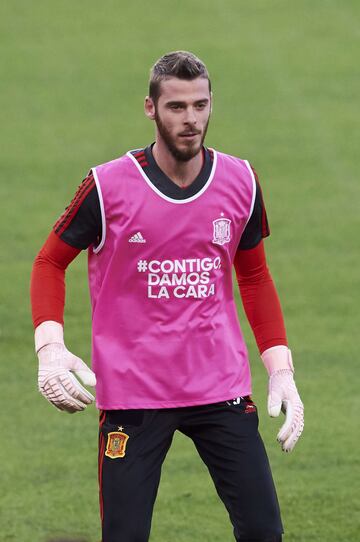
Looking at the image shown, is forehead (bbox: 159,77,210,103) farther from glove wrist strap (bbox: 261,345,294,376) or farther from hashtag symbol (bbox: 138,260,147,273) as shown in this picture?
glove wrist strap (bbox: 261,345,294,376)

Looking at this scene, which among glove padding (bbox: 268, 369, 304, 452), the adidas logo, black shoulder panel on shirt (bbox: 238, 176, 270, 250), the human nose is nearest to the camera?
the human nose

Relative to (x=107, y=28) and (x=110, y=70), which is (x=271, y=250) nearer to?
(x=110, y=70)

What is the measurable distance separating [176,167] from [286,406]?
1.10 meters

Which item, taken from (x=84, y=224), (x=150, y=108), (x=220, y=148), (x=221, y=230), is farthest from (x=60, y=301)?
(x=220, y=148)

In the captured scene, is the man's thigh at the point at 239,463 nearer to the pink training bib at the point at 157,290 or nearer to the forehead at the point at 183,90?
the pink training bib at the point at 157,290

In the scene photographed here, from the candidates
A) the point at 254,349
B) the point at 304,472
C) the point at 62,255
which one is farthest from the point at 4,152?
the point at 62,255

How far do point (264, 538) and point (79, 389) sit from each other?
38.7 inches

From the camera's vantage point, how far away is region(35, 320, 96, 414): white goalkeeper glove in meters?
5.93

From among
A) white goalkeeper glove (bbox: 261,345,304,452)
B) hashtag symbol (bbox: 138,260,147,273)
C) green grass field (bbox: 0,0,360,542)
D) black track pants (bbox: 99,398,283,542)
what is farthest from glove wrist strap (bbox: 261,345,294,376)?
green grass field (bbox: 0,0,360,542)

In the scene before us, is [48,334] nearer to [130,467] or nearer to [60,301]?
[60,301]

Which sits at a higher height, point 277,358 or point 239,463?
point 277,358

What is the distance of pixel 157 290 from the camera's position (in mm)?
6160

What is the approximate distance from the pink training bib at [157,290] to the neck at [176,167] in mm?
75

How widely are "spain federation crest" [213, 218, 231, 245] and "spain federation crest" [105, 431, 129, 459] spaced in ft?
2.88
